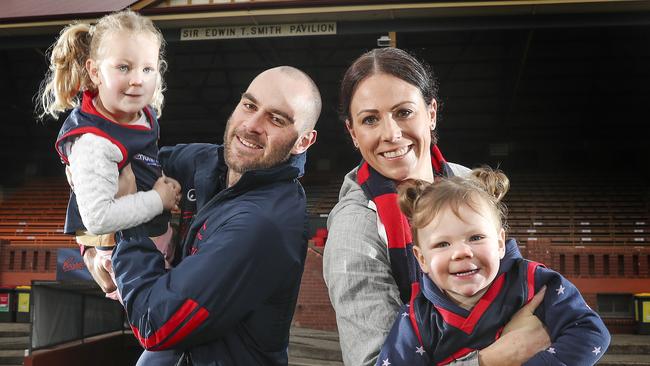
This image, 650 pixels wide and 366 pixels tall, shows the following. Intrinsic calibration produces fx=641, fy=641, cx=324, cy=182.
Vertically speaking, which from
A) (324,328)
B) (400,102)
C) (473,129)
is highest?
(473,129)

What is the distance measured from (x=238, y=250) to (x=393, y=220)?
0.47 meters

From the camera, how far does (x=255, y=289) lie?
→ 1.91m

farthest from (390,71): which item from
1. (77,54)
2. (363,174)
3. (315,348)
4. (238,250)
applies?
(315,348)

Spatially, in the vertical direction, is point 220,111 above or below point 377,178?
above

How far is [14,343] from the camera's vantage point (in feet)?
33.0

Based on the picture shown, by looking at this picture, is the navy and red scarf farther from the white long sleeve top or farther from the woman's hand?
the white long sleeve top

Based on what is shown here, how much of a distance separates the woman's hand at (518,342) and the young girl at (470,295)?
0.02 metres

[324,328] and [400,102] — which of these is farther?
[324,328]

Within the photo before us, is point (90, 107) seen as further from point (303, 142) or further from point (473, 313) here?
point (473, 313)

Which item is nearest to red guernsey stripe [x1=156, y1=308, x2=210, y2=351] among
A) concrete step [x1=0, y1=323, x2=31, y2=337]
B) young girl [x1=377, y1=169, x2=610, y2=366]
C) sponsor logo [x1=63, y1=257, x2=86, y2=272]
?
young girl [x1=377, y1=169, x2=610, y2=366]

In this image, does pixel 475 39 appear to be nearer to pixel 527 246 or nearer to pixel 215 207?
pixel 527 246

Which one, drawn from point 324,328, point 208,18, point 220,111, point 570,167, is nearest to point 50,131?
point 220,111

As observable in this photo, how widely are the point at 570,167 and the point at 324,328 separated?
12.7 meters

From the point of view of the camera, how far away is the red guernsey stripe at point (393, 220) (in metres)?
1.91
